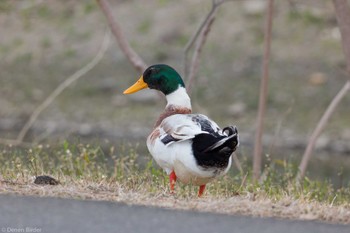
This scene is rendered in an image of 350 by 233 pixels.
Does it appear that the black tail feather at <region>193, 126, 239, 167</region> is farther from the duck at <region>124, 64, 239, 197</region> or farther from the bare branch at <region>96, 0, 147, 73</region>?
the bare branch at <region>96, 0, 147, 73</region>

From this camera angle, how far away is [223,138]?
859 cm

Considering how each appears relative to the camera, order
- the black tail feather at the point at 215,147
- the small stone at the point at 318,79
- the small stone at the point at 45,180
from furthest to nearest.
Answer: the small stone at the point at 318,79 < the small stone at the point at 45,180 < the black tail feather at the point at 215,147

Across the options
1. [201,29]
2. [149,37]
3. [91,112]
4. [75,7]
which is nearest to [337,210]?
[201,29]

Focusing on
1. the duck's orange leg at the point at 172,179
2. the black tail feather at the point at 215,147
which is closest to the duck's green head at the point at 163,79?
the duck's orange leg at the point at 172,179

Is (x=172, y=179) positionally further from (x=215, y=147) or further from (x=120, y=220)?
(x=120, y=220)

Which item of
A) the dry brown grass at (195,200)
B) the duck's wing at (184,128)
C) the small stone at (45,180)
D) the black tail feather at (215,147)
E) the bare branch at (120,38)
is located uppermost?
the bare branch at (120,38)

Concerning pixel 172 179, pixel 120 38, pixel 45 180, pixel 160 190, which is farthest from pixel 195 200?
pixel 120 38

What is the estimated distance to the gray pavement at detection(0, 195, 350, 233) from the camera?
7.40m

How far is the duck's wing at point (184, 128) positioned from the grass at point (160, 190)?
439mm

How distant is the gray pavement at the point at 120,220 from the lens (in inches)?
291

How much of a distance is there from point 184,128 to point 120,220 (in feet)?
4.98

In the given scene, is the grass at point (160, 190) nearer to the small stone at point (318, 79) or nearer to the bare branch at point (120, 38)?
the bare branch at point (120, 38)

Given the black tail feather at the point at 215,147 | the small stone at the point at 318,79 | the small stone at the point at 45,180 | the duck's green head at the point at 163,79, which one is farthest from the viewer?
the small stone at the point at 318,79

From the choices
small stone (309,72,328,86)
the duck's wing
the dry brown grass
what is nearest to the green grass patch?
the dry brown grass
